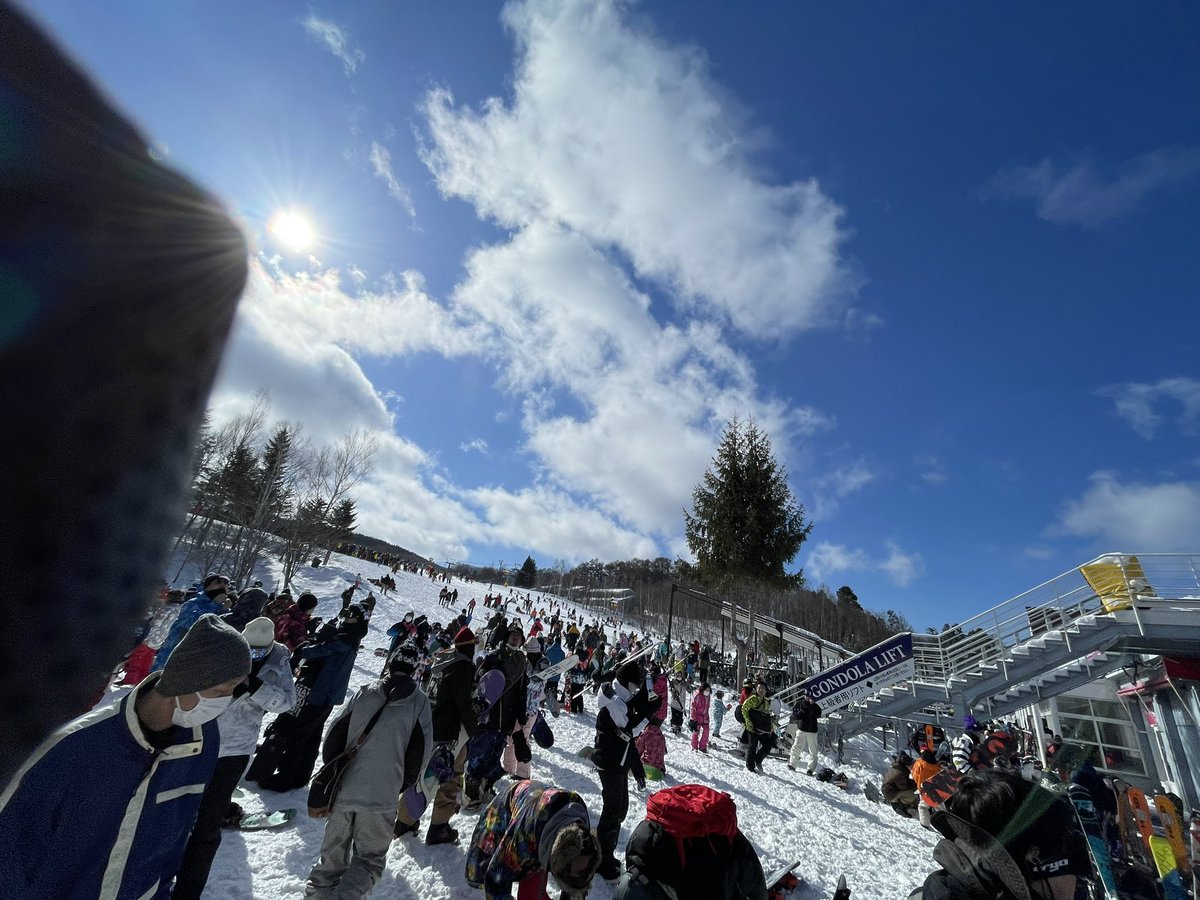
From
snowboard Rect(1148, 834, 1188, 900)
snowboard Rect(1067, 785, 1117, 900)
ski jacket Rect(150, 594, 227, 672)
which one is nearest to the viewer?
ski jacket Rect(150, 594, 227, 672)

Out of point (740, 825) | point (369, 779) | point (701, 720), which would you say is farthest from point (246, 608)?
point (701, 720)

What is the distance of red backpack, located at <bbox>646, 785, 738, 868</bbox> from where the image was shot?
9.47 feet

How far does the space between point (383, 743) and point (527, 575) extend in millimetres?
77772

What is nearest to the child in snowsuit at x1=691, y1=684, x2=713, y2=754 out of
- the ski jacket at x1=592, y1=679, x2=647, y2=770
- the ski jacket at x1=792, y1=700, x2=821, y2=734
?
the ski jacket at x1=792, y1=700, x2=821, y2=734

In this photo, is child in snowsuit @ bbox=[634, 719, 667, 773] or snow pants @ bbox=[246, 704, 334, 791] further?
child in snowsuit @ bbox=[634, 719, 667, 773]

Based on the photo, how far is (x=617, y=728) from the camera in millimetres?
5488

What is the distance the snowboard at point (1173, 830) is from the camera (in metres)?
7.77

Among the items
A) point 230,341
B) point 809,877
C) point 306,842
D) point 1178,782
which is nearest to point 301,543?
point 306,842

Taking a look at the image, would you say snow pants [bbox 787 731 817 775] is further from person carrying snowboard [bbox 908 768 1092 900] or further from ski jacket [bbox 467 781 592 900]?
person carrying snowboard [bbox 908 768 1092 900]

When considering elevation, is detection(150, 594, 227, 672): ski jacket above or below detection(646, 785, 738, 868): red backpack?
above

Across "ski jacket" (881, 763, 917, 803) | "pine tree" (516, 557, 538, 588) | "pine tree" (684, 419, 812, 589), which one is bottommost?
"ski jacket" (881, 763, 917, 803)

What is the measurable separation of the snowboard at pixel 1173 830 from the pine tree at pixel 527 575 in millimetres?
73218

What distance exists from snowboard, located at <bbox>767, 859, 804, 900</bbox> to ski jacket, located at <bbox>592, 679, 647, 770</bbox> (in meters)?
1.76

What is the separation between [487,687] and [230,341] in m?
5.16
